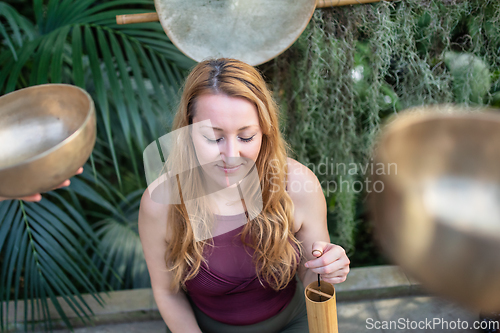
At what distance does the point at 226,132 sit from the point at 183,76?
0.74m

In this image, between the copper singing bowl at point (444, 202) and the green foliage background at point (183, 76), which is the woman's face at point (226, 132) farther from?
the copper singing bowl at point (444, 202)

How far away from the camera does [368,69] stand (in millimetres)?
1685

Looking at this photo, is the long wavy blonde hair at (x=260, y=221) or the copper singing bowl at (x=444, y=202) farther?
the long wavy blonde hair at (x=260, y=221)

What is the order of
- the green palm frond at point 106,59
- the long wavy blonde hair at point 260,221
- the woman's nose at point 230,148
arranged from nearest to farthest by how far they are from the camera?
the woman's nose at point 230,148
the long wavy blonde hair at point 260,221
the green palm frond at point 106,59

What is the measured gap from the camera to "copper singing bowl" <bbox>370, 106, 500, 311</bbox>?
0.90 feet

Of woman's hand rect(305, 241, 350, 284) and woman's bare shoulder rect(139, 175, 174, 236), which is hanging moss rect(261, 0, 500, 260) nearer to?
woman's bare shoulder rect(139, 175, 174, 236)

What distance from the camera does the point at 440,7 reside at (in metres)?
1.48

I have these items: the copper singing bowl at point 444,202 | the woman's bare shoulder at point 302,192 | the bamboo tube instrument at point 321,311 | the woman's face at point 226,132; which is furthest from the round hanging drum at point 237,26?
the copper singing bowl at point 444,202

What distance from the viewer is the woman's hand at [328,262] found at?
863 mm

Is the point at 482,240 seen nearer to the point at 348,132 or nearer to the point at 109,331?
the point at 348,132

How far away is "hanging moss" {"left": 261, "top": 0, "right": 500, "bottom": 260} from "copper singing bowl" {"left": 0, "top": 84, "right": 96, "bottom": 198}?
0.95 metres

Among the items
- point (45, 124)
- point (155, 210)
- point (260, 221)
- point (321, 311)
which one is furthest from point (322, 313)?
point (45, 124)

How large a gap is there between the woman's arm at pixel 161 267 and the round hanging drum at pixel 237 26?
20.4 inches

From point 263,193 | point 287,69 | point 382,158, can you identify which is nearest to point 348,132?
point 287,69
